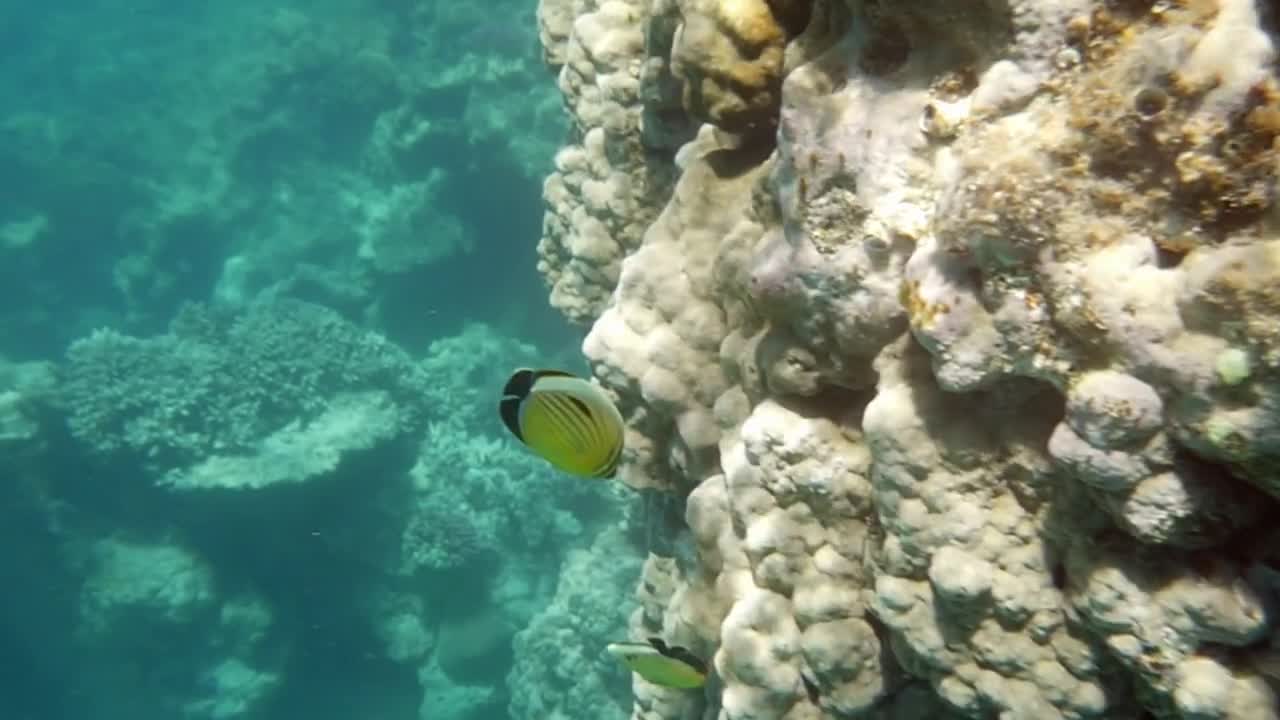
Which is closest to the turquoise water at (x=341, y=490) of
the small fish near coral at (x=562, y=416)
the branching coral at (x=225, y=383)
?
the branching coral at (x=225, y=383)

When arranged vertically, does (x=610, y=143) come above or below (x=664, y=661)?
above

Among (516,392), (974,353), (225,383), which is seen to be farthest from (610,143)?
(225,383)

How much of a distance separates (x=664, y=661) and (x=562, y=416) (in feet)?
3.81

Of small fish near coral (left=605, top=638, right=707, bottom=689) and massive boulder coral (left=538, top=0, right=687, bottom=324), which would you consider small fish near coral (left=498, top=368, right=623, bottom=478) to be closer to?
small fish near coral (left=605, top=638, right=707, bottom=689)

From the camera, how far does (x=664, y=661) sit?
9.80 ft

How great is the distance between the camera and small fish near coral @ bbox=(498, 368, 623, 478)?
2197 millimetres

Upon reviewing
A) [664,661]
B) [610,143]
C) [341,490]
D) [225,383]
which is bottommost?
[664,661]

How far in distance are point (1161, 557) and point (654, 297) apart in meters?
1.83

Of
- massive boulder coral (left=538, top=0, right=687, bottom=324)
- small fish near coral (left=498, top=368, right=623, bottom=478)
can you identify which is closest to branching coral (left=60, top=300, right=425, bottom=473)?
massive boulder coral (left=538, top=0, right=687, bottom=324)

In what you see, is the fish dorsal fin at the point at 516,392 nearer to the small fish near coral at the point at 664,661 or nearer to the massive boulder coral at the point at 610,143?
the small fish near coral at the point at 664,661

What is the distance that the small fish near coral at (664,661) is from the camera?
2.96m

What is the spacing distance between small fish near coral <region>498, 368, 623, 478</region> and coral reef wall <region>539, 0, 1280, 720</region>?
50 centimetres

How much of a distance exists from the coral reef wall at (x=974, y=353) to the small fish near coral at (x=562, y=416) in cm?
50

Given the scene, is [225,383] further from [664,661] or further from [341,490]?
[664,661]
